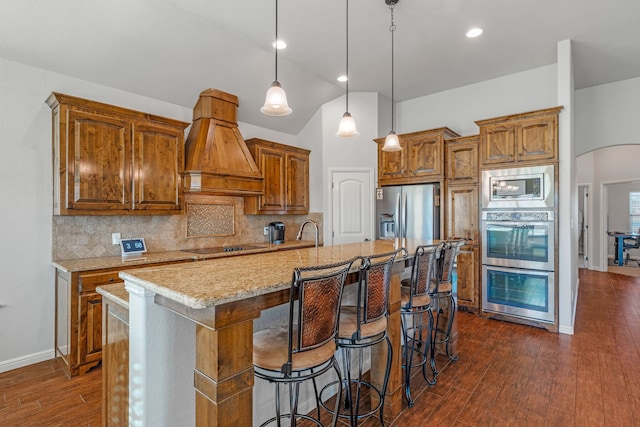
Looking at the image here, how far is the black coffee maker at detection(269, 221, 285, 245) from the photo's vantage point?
16.0 feet

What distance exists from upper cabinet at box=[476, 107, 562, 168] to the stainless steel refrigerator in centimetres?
81

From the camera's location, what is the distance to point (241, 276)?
1514mm

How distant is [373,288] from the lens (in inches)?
71.1

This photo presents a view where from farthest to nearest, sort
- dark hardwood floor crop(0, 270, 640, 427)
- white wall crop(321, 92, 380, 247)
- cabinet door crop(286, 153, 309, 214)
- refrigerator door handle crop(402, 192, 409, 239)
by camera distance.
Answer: white wall crop(321, 92, 380, 247), cabinet door crop(286, 153, 309, 214), refrigerator door handle crop(402, 192, 409, 239), dark hardwood floor crop(0, 270, 640, 427)

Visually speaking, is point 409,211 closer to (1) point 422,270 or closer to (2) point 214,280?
(1) point 422,270

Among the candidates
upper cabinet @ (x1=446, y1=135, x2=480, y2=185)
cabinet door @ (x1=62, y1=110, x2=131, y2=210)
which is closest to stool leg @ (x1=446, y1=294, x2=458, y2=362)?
upper cabinet @ (x1=446, y1=135, x2=480, y2=185)

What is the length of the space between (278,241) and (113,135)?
2519 mm

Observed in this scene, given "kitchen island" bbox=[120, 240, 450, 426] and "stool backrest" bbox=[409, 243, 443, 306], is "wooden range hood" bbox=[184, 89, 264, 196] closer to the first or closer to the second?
"kitchen island" bbox=[120, 240, 450, 426]

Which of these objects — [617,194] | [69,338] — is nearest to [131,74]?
[69,338]

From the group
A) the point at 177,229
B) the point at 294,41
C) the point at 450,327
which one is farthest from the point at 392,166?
the point at 177,229

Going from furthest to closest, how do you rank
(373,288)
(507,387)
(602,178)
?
(602,178) < (507,387) < (373,288)

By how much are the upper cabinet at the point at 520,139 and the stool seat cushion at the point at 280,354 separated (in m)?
3.50

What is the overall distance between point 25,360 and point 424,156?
5.02 meters

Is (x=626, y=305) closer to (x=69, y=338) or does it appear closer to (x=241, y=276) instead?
(x=241, y=276)
